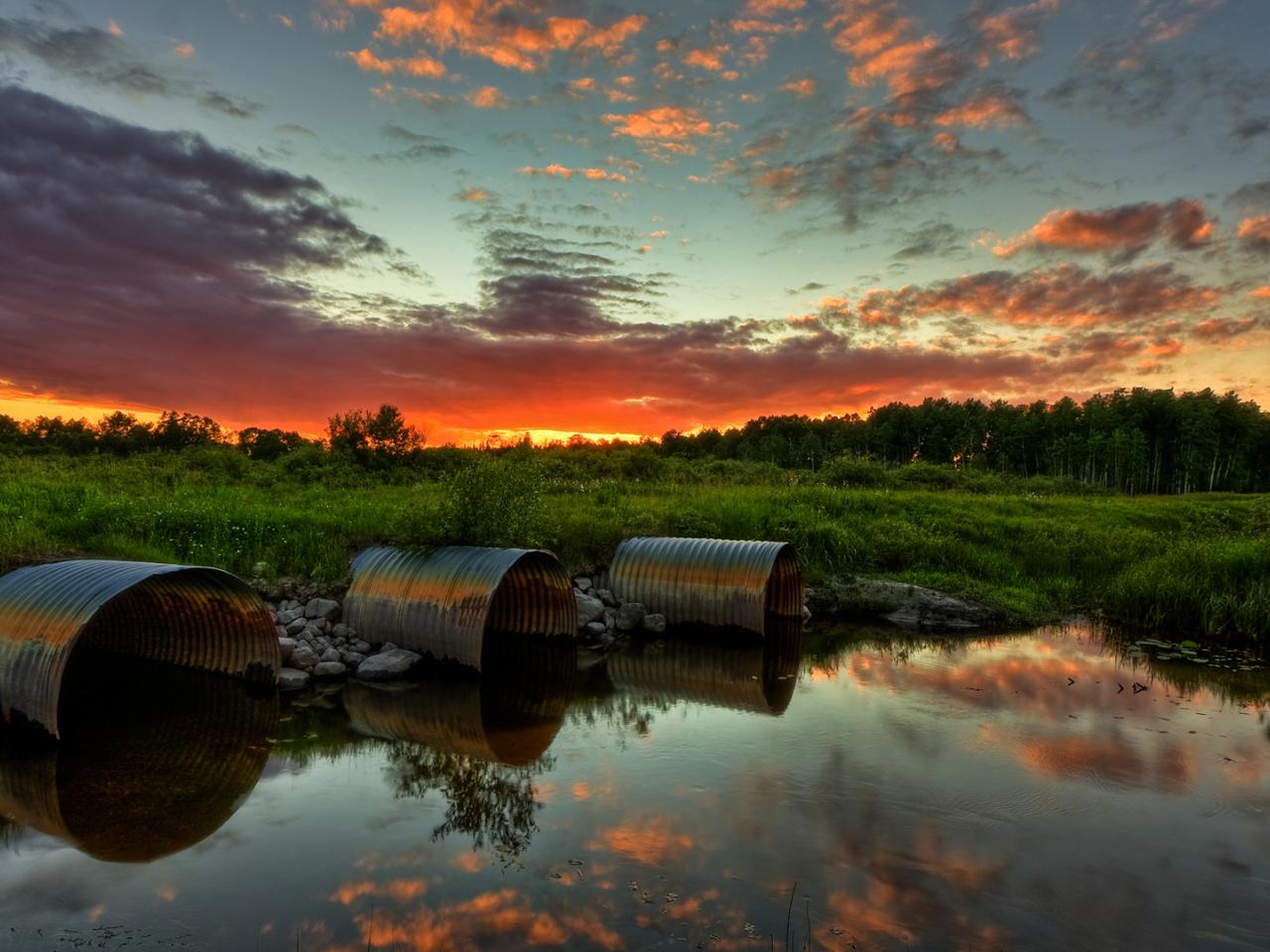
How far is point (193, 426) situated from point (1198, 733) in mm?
49709

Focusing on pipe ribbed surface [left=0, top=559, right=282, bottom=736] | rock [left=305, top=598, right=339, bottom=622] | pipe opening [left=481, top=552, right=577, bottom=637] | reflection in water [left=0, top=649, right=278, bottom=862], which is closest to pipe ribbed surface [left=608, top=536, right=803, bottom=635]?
pipe opening [left=481, top=552, right=577, bottom=637]

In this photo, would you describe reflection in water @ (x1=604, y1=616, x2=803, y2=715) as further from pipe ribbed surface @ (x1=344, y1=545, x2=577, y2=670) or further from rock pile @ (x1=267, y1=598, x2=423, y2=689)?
rock pile @ (x1=267, y1=598, x2=423, y2=689)

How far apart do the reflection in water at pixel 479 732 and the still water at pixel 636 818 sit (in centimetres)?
5

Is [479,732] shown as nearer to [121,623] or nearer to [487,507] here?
[487,507]

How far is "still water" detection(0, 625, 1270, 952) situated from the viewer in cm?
553

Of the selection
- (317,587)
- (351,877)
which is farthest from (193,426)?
(351,877)

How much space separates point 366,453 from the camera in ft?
106

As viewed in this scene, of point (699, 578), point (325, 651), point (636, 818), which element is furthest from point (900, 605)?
point (325, 651)

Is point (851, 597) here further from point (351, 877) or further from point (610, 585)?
point (351, 877)

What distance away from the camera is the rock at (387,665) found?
11617 millimetres

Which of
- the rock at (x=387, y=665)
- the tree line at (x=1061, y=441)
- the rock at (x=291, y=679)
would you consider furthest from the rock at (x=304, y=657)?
the tree line at (x=1061, y=441)

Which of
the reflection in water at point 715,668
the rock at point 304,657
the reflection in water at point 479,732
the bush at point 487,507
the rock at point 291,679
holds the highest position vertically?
the bush at point 487,507

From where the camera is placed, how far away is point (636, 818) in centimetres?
721

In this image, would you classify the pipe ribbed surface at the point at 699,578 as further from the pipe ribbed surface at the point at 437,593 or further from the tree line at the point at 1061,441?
the tree line at the point at 1061,441
